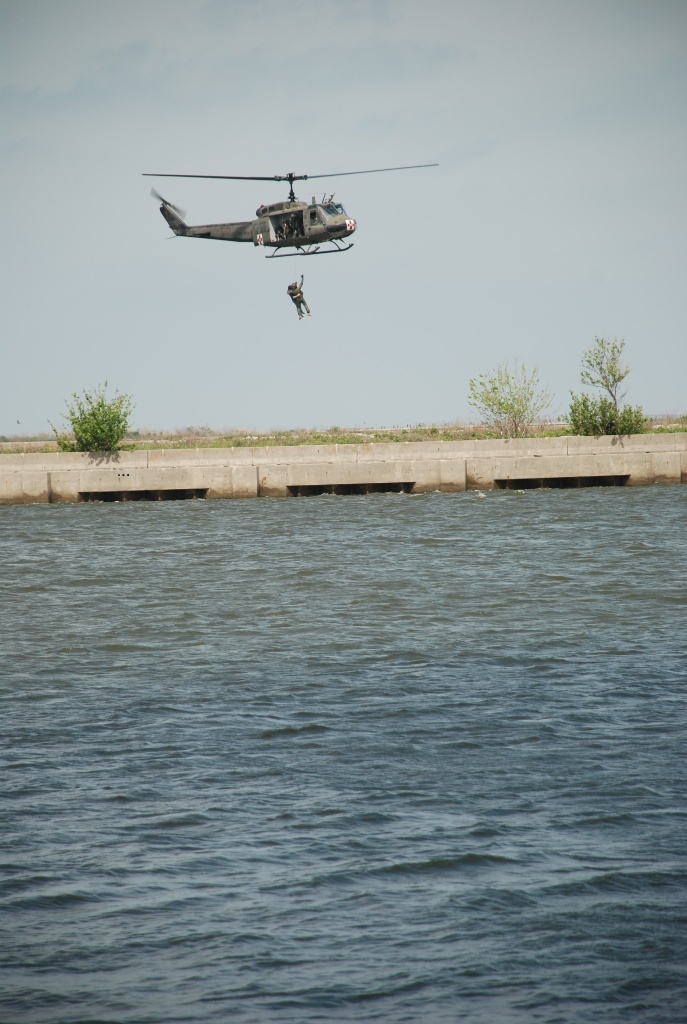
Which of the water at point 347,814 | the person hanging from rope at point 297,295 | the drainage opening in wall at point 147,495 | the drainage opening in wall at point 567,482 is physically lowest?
the water at point 347,814

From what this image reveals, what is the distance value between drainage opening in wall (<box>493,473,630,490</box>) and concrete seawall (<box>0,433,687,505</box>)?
53 mm

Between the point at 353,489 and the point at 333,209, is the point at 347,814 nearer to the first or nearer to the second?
the point at 333,209

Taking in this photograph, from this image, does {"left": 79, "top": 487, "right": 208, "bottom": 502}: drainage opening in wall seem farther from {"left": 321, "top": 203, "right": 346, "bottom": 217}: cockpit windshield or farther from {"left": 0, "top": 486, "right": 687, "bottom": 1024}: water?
{"left": 0, "top": 486, "right": 687, "bottom": 1024}: water

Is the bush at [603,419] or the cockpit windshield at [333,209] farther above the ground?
the cockpit windshield at [333,209]

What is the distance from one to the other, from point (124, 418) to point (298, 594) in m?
29.9

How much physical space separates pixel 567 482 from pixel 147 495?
58.7 feet

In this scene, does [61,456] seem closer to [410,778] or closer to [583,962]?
[410,778]

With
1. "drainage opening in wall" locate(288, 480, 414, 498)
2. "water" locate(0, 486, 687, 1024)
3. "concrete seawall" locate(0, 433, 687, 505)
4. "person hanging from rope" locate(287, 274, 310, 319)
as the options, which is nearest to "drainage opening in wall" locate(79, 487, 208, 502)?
"concrete seawall" locate(0, 433, 687, 505)

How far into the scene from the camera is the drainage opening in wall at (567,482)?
49.3 metres

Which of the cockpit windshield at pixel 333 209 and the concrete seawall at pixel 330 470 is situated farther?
the concrete seawall at pixel 330 470

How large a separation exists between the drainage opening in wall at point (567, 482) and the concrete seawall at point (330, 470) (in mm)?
53

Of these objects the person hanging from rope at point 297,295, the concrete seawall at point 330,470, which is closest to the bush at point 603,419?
the concrete seawall at point 330,470

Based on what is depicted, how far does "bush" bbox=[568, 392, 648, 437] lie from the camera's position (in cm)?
5378

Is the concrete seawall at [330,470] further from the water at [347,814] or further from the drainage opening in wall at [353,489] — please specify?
the water at [347,814]
